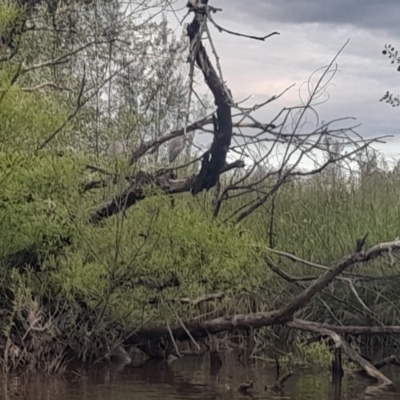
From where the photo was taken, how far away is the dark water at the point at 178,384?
652cm

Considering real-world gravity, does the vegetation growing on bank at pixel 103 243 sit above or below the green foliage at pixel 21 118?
below

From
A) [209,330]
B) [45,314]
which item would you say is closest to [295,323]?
[209,330]

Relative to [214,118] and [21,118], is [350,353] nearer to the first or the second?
[214,118]

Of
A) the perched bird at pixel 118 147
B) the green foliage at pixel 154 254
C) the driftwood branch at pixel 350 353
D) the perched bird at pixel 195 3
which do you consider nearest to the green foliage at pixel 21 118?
the perched bird at pixel 118 147

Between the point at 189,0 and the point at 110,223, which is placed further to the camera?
the point at 110,223

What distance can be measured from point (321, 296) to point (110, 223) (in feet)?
8.82

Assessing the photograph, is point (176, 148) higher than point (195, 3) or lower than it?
lower

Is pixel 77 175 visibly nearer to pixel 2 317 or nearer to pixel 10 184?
pixel 10 184

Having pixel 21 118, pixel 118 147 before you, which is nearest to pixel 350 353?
pixel 118 147

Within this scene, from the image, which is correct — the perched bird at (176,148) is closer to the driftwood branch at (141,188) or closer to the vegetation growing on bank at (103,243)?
the vegetation growing on bank at (103,243)

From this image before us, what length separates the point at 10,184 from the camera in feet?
23.0

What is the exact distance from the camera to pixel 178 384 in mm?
7047

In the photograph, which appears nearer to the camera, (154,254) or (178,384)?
(178,384)

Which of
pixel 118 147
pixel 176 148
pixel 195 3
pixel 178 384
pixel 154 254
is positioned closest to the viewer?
pixel 195 3
